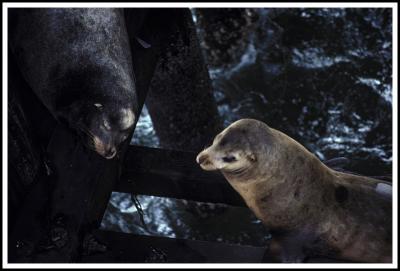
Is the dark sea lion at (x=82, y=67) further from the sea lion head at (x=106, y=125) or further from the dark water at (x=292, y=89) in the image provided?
the dark water at (x=292, y=89)

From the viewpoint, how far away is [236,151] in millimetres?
3615

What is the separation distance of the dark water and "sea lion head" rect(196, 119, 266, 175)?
2.90 m

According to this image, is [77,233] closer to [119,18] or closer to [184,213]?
[119,18]

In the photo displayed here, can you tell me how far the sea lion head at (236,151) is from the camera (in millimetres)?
3600

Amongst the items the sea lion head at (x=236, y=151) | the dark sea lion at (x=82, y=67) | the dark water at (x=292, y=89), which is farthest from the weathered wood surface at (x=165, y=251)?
the dark water at (x=292, y=89)

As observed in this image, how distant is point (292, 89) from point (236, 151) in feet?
13.7

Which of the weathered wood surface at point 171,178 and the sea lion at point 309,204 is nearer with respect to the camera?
the sea lion at point 309,204

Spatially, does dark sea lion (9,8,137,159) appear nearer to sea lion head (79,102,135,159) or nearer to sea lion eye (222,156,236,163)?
sea lion head (79,102,135,159)

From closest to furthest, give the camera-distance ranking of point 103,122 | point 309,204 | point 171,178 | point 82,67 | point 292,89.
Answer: point 103,122
point 82,67
point 309,204
point 171,178
point 292,89

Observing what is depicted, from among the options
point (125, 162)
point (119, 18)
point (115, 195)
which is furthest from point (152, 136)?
point (119, 18)

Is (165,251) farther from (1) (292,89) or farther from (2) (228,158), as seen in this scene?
(1) (292,89)

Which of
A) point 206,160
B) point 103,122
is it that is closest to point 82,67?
point 103,122

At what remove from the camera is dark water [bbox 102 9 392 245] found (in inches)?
268

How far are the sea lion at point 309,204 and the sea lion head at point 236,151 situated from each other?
0.06ft
